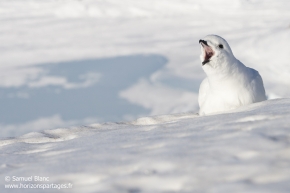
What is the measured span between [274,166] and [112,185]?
2.73 feet

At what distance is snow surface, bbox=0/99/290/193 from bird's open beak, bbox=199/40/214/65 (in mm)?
945

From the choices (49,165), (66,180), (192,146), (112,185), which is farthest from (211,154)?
(49,165)

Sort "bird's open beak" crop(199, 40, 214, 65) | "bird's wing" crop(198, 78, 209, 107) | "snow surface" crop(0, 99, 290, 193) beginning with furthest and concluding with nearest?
"bird's wing" crop(198, 78, 209, 107) → "bird's open beak" crop(199, 40, 214, 65) → "snow surface" crop(0, 99, 290, 193)

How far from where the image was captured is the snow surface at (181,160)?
239 centimetres

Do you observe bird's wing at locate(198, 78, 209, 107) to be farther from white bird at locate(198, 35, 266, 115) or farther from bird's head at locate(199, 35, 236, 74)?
bird's head at locate(199, 35, 236, 74)

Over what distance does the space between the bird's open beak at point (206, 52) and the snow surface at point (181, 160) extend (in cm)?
95

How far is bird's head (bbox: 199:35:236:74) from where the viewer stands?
4.62m

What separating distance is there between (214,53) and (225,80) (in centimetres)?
37

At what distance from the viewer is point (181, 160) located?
266 centimetres

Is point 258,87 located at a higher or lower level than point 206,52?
lower

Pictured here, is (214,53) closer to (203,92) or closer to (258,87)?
(258,87)

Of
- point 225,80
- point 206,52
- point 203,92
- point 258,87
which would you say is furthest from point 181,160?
point 203,92

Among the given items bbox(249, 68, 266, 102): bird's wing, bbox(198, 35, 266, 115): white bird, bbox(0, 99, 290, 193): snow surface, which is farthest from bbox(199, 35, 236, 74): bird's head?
bbox(0, 99, 290, 193): snow surface

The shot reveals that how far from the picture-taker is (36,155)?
12.0 ft
